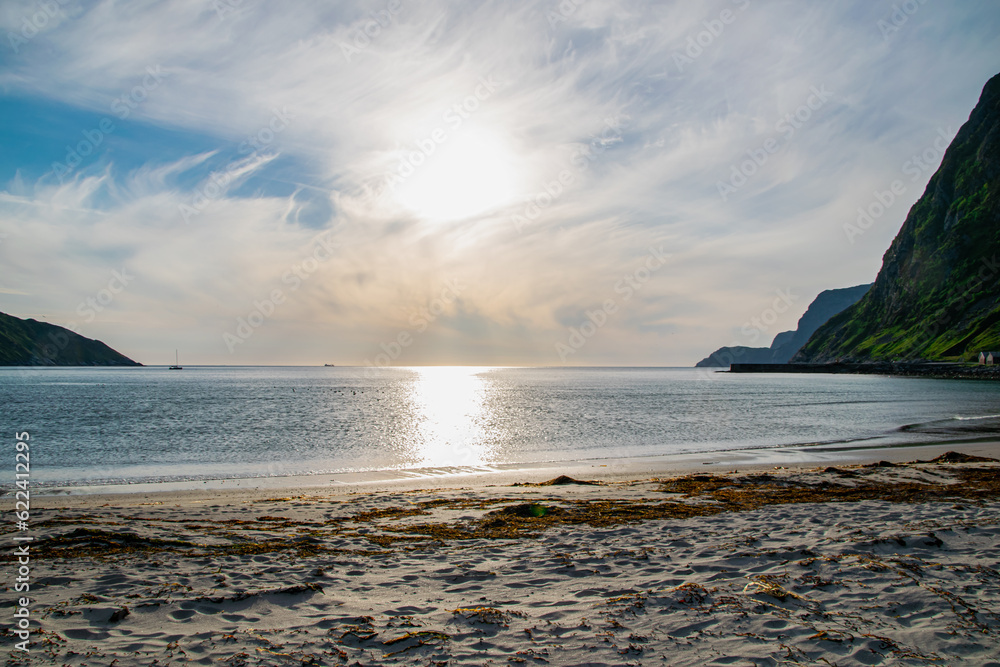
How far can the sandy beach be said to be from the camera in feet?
19.2

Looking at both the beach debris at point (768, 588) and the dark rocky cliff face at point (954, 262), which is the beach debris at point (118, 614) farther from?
the dark rocky cliff face at point (954, 262)

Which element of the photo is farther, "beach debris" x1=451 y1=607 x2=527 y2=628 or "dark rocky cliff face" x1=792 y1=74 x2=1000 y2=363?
"dark rocky cliff face" x1=792 y1=74 x2=1000 y2=363

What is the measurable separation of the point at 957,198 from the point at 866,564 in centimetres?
23308

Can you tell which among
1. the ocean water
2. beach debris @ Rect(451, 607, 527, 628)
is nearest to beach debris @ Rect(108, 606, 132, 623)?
beach debris @ Rect(451, 607, 527, 628)

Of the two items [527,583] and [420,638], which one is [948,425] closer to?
[527,583]

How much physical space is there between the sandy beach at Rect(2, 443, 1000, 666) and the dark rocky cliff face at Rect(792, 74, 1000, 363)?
582 ft

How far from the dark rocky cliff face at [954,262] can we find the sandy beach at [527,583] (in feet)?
582

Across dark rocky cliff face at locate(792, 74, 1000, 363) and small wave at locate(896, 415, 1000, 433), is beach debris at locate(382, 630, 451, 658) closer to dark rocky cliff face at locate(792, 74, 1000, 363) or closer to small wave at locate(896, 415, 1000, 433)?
small wave at locate(896, 415, 1000, 433)

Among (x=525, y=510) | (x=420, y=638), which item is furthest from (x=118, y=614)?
(x=525, y=510)

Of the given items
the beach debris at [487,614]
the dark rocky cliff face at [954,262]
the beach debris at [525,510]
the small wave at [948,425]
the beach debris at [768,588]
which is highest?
the dark rocky cliff face at [954,262]

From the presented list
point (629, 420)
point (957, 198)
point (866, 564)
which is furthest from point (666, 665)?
point (957, 198)

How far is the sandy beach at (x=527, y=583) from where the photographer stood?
5.86 metres

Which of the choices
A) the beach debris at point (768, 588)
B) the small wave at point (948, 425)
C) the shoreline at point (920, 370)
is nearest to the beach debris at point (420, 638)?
the beach debris at point (768, 588)

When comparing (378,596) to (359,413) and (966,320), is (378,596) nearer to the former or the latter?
(359,413)
